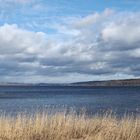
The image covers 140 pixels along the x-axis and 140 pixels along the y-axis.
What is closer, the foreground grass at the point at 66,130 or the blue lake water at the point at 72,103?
the foreground grass at the point at 66,130

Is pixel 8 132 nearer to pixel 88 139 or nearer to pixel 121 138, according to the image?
pixel 88 139

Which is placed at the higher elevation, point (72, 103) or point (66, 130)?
point (66, 130)

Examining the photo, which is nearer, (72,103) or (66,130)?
(66,130)

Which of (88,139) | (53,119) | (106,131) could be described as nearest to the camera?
(88,139)

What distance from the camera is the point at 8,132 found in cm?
1388

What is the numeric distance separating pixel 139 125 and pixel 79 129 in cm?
242

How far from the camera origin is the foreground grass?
45.9 feet

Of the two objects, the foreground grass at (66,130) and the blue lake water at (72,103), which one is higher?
the foreground grass at (66,130)

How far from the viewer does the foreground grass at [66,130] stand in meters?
14.0

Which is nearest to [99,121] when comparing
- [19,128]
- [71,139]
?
[71,139]

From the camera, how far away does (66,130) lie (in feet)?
48.6

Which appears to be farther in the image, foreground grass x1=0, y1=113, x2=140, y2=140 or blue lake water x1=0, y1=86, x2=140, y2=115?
blue lake water x1=0, y1=86, x2=140, y2=115

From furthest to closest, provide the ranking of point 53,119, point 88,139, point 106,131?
point 53,119
point 106,131
point 88,139

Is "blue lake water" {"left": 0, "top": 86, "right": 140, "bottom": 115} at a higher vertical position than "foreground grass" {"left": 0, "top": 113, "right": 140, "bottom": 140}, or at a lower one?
lower
